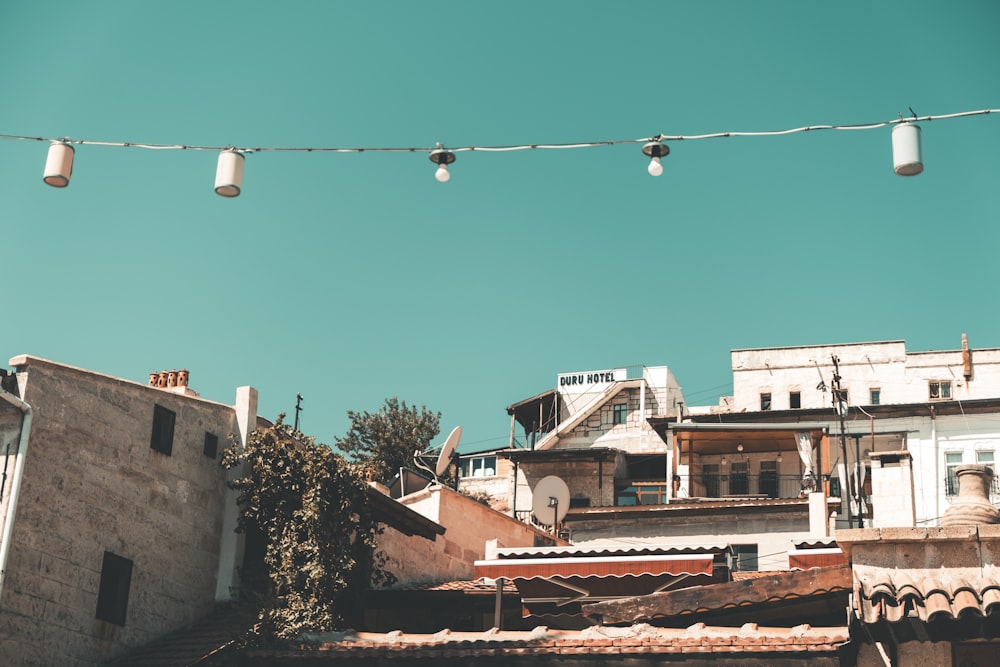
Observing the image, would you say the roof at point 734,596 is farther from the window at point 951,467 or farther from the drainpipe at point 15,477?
the window at point 951,467

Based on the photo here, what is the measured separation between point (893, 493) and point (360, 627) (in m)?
11.3

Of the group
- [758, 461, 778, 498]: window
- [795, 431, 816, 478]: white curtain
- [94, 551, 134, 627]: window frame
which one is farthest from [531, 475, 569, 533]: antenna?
[758, 461, 778, 498]: window

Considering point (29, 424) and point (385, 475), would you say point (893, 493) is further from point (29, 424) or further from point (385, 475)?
point (385, 475)

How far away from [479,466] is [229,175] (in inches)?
2123

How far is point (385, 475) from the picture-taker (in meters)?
57.8

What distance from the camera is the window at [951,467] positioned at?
40.7 m

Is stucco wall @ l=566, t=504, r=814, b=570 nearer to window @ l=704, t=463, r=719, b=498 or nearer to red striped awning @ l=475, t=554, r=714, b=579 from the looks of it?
red striped awning @ l=475, t=554, r=714, b=579

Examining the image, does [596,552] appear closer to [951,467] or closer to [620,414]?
[951,467]

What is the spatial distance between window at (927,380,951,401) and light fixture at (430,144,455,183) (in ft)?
137

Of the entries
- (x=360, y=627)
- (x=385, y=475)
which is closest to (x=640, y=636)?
(x=360, y=627)

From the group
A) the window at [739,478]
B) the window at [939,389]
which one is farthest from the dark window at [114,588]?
the window at [939,389]

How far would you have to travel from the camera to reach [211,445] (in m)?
24.6

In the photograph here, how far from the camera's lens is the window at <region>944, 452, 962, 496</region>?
40.7m

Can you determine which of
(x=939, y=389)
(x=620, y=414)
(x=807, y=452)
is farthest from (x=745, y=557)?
(x=620, y=414)
